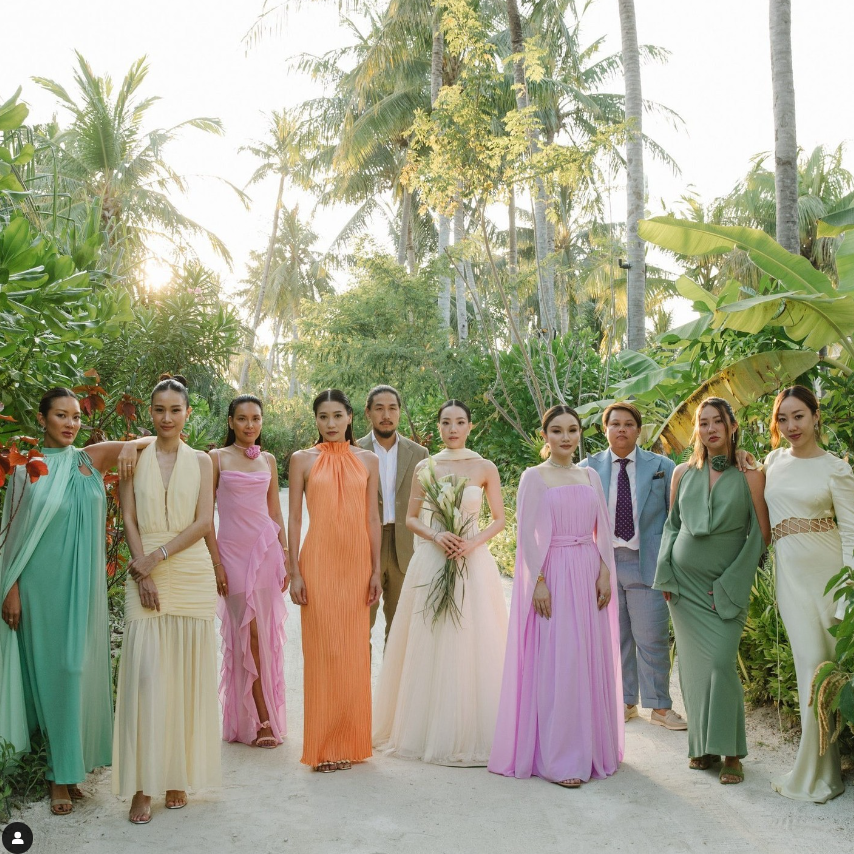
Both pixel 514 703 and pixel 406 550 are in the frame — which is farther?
pixel 406 550

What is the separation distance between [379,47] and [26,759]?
894 inches

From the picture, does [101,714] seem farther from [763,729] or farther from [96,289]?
[763,729]

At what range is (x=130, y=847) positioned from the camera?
4059 mm

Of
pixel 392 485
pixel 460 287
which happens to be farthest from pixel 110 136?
pixel 392 485

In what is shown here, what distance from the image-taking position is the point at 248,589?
566 cm

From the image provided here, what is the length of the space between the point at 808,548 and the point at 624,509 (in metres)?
1.65

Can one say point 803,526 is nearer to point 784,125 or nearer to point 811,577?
point 811,577

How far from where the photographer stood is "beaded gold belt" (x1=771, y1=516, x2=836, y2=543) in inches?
189

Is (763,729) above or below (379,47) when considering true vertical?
below

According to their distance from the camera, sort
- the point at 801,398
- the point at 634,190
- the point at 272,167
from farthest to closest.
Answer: the point at 272,167, the point at 634,190, the point at 801,398

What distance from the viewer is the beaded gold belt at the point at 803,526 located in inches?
189

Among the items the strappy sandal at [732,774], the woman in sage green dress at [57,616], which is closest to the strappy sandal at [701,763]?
the strappy sandal at [732,774]

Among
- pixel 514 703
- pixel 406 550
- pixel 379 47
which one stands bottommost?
pixel 514 703

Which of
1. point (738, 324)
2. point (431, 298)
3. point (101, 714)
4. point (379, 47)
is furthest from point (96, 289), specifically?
point (379, 47)
